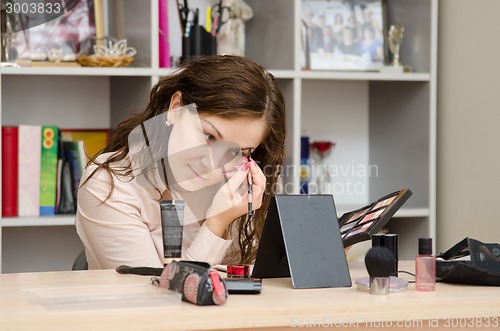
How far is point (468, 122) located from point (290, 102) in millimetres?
612

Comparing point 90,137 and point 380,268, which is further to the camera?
point 90,137

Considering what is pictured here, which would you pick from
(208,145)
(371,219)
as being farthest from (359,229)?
(208,145)

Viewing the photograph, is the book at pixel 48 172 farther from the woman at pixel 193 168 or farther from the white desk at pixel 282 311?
the white desk at pixel 282 311

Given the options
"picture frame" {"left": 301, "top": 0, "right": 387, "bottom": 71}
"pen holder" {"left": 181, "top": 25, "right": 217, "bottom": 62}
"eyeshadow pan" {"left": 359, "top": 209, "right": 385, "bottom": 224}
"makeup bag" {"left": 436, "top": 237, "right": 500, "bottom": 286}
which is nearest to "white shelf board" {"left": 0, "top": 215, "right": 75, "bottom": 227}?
"pen holder" {"left": 181, "top": 25, "right": 217, "bottom": 62}

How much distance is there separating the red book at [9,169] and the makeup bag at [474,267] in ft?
5.23

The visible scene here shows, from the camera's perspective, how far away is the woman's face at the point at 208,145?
1.75m

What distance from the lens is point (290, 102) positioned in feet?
9.18

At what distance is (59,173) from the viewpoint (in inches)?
104

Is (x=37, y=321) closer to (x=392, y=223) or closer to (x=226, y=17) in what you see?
(x=226, y=17)

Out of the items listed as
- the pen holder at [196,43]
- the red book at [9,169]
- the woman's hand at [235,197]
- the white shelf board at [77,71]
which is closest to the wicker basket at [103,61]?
the white shelf board at [77,71]

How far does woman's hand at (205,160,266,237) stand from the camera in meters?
1.67

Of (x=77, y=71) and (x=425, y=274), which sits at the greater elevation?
(x=77, y=71)

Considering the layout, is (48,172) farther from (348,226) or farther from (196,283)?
(196,283)

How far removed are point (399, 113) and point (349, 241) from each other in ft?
5.86
